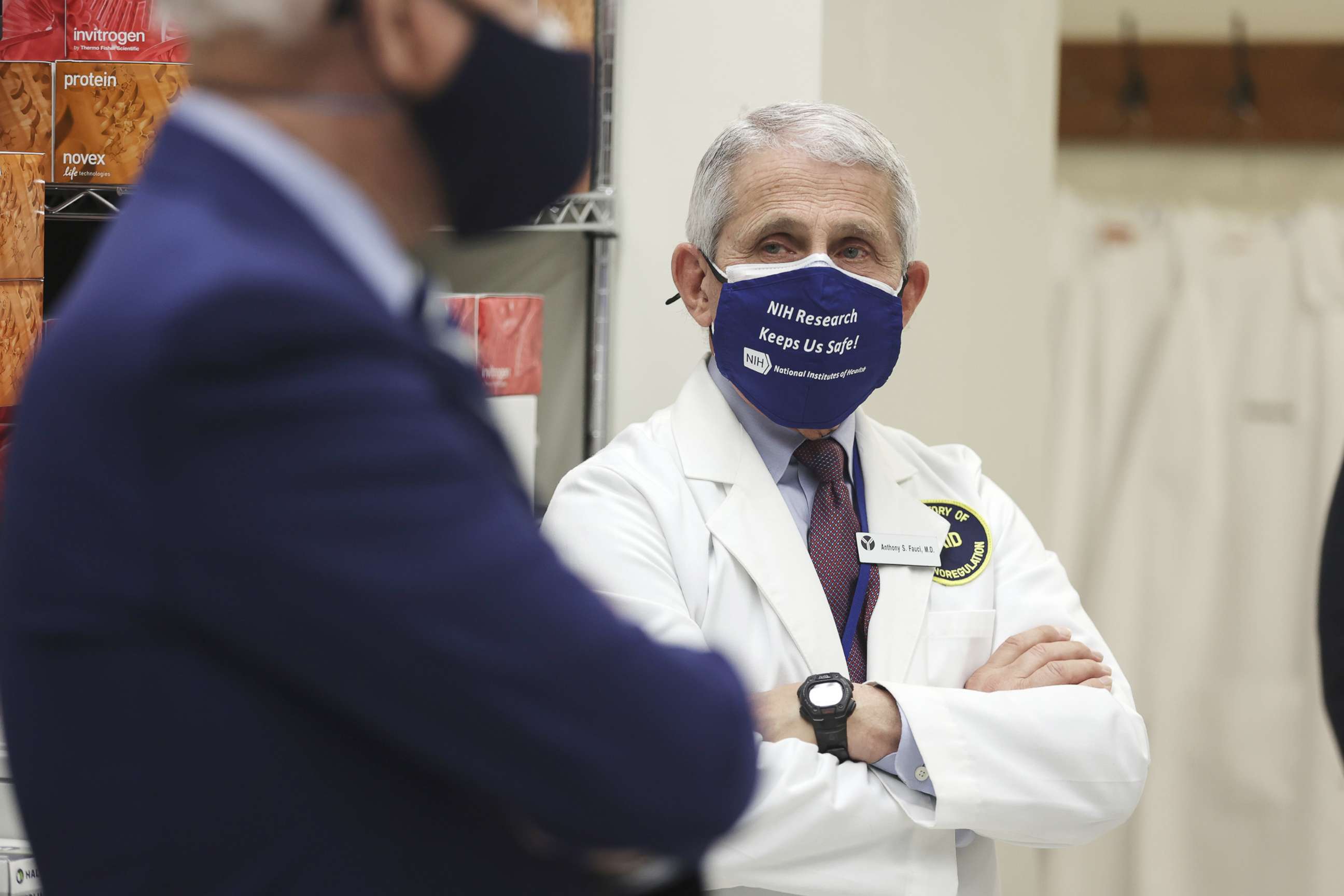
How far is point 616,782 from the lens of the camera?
1.67ft

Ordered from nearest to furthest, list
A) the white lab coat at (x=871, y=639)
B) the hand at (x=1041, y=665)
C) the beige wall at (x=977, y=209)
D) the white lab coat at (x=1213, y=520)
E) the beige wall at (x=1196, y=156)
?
the white lab coat at (x=871, y=639) → the hand at (x=1041, y=665) → the beige wall at (x=977, y=209) → the white lab coat at (x=1213, y=520) → the beige wall at (x=1196, y=156)

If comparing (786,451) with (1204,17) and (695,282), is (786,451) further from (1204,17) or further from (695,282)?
(1204,17)

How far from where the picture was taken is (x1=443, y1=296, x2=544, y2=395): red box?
192 cm

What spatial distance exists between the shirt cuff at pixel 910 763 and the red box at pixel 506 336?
2.77 ft

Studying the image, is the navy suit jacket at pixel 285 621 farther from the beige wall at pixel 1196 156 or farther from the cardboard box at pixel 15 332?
the beige wall at pixel 1196 156

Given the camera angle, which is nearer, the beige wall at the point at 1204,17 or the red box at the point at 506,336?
the red box at the point at 506,336

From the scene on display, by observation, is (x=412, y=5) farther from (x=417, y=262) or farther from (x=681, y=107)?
(x=681, y=107)

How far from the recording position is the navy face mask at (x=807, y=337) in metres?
1.47

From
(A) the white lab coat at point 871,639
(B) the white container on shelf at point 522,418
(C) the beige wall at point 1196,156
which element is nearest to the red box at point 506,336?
(B) the white container on shelf at point 522,418

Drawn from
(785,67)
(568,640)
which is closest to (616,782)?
(568,640)

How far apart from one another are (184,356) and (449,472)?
0.35ft

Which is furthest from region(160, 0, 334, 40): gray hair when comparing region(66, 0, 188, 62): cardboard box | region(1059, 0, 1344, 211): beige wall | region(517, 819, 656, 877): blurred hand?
region(1059, 0, 1344, 211): beige wall

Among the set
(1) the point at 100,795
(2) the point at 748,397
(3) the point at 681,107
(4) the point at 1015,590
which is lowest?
(4) the point at 1015,590

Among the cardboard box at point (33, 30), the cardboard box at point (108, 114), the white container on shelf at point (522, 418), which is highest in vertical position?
the cardboard box at point (33, 30)
